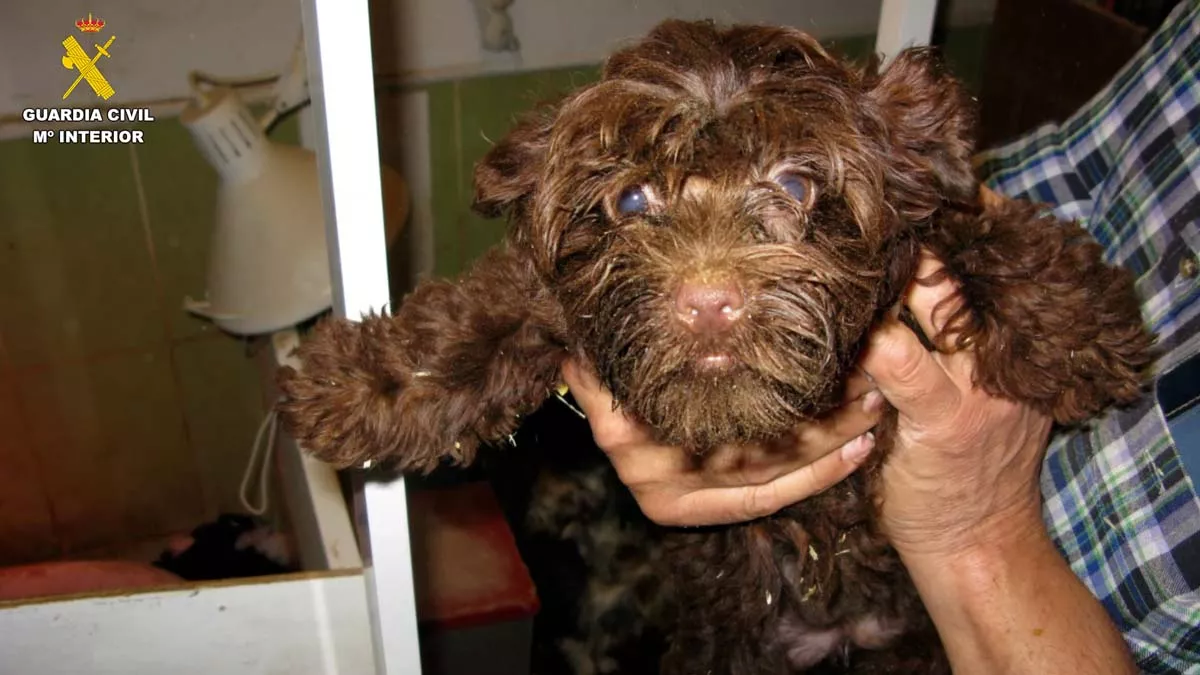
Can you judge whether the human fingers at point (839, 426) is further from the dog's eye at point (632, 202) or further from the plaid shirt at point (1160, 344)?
the dog's eye at point (632, 202)

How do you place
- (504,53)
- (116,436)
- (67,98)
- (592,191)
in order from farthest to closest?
(116,436) < (504,53) < (67,98) < (592,191)

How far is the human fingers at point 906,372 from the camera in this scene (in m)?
1.74

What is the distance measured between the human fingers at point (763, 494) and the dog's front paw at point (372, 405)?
0.48m

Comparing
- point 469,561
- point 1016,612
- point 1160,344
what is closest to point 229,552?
point 469,561

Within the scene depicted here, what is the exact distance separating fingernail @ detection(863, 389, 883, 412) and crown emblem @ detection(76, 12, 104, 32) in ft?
5.45

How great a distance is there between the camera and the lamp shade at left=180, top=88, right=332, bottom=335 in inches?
87.0

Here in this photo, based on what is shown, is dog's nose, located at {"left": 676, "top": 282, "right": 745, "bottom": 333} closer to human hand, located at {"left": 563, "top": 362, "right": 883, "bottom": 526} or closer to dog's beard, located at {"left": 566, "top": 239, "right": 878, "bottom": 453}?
dog's beard, located at {"left": 566, "top": 239, "right": 878, "bottom": 453}

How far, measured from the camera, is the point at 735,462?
1.95 m

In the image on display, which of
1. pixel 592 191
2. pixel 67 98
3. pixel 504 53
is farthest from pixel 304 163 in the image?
pixel 592 191

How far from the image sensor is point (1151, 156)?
195 centimetres

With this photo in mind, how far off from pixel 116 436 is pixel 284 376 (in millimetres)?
1501

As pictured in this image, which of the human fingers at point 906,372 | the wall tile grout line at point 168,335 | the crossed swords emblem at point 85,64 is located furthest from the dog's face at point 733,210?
the wall tile grout line at point 168,335

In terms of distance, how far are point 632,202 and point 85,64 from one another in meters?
1.18

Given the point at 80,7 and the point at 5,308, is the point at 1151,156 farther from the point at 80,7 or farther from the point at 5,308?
the point at 5,308
